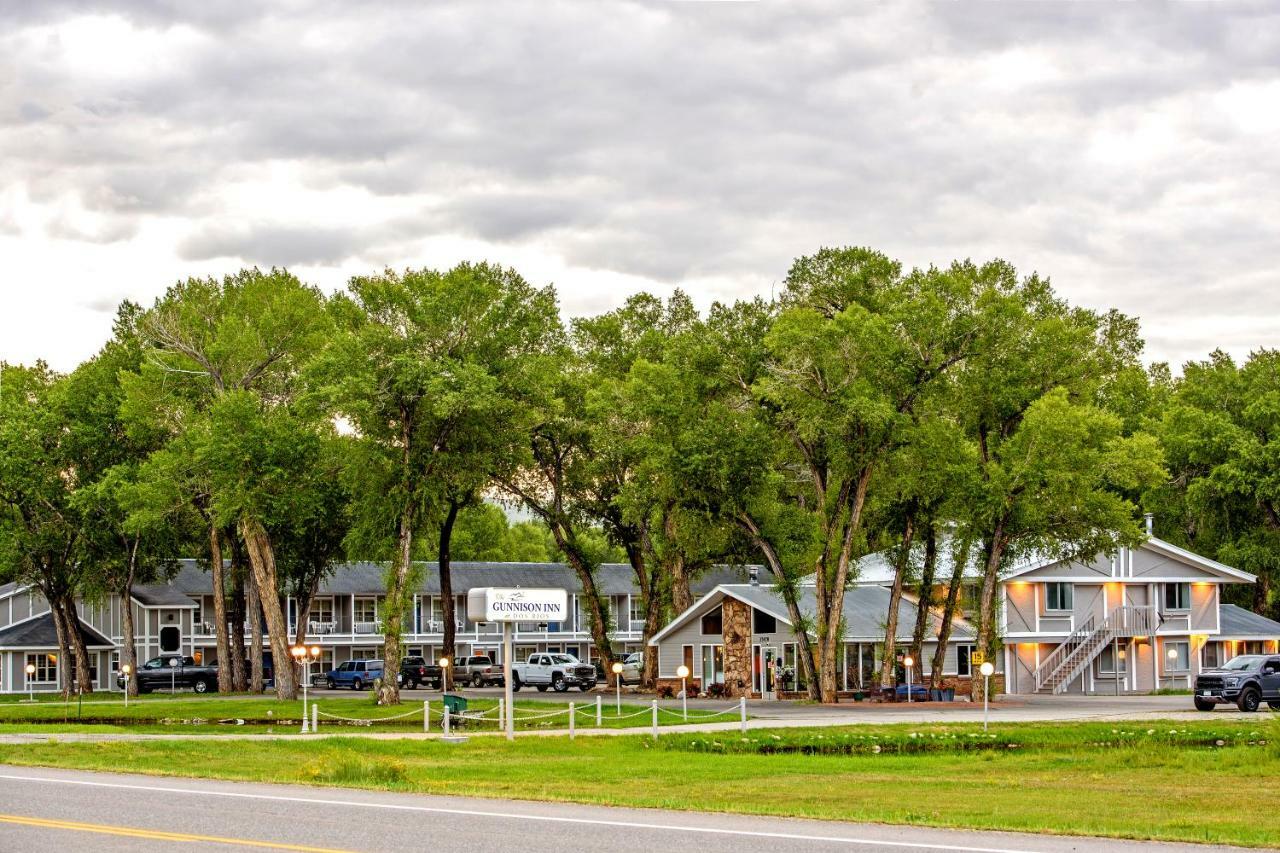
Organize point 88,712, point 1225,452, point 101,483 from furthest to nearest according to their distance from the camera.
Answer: point 1225,452, point 101,483, point 88,712

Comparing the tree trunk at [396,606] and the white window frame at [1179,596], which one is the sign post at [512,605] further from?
the white window frame at [1179,596]

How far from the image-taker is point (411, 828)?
15.3 metres

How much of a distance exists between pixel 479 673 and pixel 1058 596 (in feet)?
91.3

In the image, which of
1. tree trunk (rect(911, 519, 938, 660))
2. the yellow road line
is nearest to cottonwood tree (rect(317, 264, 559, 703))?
tree trunk (rect(911, 519, 938, 660))

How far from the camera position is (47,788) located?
20.2 m

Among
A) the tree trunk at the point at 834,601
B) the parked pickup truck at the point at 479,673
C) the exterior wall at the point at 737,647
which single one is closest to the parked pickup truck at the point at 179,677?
the parked pickup truck at the point at 479,673

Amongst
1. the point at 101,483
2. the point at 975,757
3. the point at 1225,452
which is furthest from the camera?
the point at 1225,452

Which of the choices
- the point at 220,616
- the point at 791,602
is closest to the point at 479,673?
the point at 220,616

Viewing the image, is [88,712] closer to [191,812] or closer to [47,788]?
[47,788]

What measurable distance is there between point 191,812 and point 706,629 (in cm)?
4774

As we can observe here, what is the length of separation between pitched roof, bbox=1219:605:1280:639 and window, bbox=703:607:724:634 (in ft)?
79.3

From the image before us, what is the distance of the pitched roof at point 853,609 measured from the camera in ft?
198

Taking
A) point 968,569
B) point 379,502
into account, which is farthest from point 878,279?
point 379,502

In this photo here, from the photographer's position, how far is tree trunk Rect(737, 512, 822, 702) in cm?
5434
